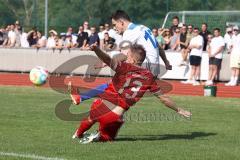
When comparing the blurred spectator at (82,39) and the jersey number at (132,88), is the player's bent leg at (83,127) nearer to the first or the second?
the jersey number at (132,88)

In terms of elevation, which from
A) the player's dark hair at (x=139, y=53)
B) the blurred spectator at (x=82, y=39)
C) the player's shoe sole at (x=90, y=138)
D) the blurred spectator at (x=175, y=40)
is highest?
the player's dark hair at (x=139, y=53)

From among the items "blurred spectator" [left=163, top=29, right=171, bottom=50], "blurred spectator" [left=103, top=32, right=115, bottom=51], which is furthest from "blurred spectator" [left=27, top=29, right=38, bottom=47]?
"blurred spectator" [left=163, top=29, right=171, bottom=50]

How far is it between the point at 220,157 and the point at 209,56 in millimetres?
15346

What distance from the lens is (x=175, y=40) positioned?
27.0 m

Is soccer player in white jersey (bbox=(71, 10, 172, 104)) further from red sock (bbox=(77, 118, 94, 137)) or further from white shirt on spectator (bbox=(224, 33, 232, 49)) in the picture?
white shirt on spectator (bbox=(224, 33, 232, 49))

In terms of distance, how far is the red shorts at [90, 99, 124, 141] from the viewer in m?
10.6

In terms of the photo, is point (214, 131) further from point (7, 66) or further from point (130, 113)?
point (7, 66)

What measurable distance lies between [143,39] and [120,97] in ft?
5.18

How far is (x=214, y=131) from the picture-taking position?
12.3m

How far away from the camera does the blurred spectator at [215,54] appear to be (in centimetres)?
2395

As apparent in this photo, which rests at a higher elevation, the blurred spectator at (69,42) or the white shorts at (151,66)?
the white shorts at (151,66)

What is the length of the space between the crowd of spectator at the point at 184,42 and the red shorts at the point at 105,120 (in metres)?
11.5

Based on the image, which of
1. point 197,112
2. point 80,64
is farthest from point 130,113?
point 80,64

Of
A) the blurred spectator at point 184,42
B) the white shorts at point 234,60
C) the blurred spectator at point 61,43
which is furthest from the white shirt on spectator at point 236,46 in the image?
the blurred spectator at point 61,43
